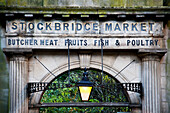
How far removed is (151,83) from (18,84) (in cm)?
441

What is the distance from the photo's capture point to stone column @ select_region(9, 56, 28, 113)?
12641mm

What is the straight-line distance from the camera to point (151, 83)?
1275 cm

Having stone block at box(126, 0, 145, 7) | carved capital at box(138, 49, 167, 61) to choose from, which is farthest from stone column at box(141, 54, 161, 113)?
stone block at box(126, 0, 145, 7)

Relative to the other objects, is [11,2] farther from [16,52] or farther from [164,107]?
[164,107]

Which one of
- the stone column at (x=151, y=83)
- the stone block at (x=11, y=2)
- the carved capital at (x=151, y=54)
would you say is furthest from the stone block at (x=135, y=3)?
the stone block at (x=11, y=2)

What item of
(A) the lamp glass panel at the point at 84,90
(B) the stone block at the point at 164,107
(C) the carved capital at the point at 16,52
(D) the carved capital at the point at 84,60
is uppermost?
(C) the carved capital at the point at 16,52

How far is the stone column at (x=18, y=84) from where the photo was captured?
498 inches

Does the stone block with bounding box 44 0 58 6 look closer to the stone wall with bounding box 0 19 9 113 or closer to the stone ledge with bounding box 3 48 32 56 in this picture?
the stone ledge with bounding box 3 48 32 56

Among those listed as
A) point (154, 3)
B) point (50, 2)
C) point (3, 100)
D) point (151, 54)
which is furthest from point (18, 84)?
point (154, 3)

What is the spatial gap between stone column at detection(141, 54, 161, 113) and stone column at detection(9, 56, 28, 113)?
3993 mm

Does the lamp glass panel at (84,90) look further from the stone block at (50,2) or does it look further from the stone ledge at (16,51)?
the stone block at (50,2)

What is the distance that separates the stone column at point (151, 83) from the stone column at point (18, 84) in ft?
13.1

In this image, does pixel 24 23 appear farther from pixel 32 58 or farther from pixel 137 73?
pixel 137 73

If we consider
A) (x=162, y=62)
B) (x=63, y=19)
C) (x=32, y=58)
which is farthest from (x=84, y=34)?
(x=162, y=62)
